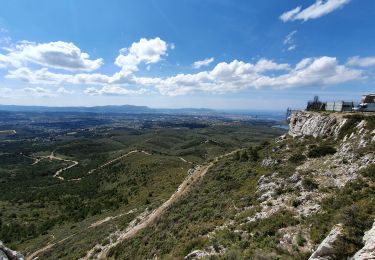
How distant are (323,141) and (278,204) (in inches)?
727

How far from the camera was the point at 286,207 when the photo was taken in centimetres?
2264

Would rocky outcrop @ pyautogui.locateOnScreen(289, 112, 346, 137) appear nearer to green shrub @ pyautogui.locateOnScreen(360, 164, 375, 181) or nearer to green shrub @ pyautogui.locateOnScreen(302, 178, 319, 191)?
green shrub @ pyautogui.locateOnScreen(360, 164, 375, 181)

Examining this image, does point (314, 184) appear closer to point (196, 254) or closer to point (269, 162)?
point (196, 254)

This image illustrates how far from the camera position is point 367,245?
11.8 meters

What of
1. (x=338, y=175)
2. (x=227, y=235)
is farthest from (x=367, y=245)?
(x=338, y=175)

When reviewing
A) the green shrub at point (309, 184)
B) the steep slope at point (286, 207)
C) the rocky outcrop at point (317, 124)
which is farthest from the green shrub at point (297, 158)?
the green shrub at point (309, 184)

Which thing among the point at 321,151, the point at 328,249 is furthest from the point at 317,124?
the point at 328,249

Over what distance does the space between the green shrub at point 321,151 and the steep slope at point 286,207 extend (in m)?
0.11

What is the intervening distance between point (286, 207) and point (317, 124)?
2516 cm

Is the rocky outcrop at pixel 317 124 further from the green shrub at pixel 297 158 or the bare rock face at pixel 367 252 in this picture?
the bare rock face at pixel 367 252

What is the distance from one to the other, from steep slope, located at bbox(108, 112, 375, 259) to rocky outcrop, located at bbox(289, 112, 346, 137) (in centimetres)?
20

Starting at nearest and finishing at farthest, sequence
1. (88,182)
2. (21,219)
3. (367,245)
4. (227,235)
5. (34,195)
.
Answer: (367,245)
(227,235)
(21,219)
(34,195)
(88,182)

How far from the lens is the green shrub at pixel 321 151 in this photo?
32.5 metres

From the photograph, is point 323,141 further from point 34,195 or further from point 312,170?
point 34,195
